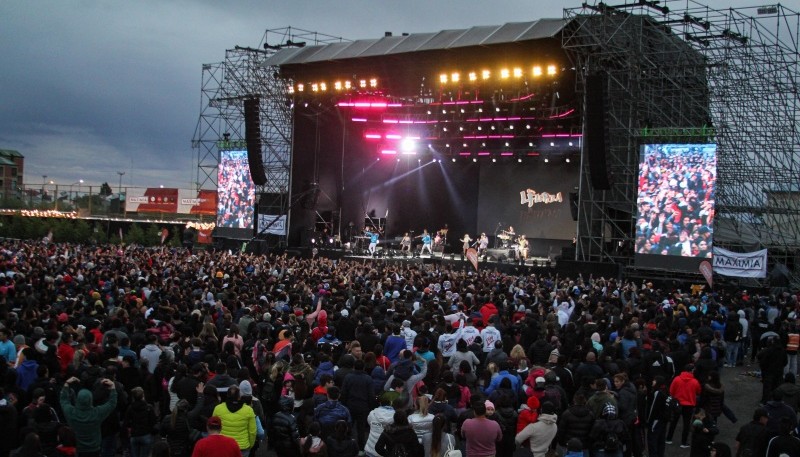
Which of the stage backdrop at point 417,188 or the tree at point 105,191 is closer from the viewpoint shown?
the stage backdrop at point 417,188

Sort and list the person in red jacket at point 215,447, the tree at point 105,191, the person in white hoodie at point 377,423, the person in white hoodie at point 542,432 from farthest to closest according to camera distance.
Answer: the tree at point 105,191 → the person in white hoodie at point 542,432 → the person in white hoodie at point 377,423 → the person in red jacket at point 215,447

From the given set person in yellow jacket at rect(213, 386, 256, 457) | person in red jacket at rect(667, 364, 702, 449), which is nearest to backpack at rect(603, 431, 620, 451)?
person in red jacket at rect(667, 364, 702, 449)

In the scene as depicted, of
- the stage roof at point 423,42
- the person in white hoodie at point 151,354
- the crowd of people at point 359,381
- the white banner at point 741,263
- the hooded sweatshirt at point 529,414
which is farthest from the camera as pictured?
the stage roof at point 423,42

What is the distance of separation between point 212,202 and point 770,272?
29005 mm

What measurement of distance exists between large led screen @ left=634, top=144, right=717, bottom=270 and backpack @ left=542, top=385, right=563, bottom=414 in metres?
16.7

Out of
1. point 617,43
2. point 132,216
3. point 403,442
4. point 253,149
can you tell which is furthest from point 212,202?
point 403,442

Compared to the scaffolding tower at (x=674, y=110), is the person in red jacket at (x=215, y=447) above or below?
below

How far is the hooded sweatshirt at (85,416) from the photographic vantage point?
676 cm

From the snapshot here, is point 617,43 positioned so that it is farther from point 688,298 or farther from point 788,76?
point 688,298

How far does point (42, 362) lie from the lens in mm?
8023

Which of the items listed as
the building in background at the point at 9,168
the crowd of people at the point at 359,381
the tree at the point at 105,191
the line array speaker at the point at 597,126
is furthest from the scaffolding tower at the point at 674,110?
the building in background at the point at 9,168

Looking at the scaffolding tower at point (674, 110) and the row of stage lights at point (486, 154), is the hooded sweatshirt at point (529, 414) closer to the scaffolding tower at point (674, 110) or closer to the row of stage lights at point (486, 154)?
the scaffolding tower at point (674, 110)

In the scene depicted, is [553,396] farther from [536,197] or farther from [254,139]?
[536,197]

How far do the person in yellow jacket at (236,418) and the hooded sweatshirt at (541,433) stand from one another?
92.7 inches
